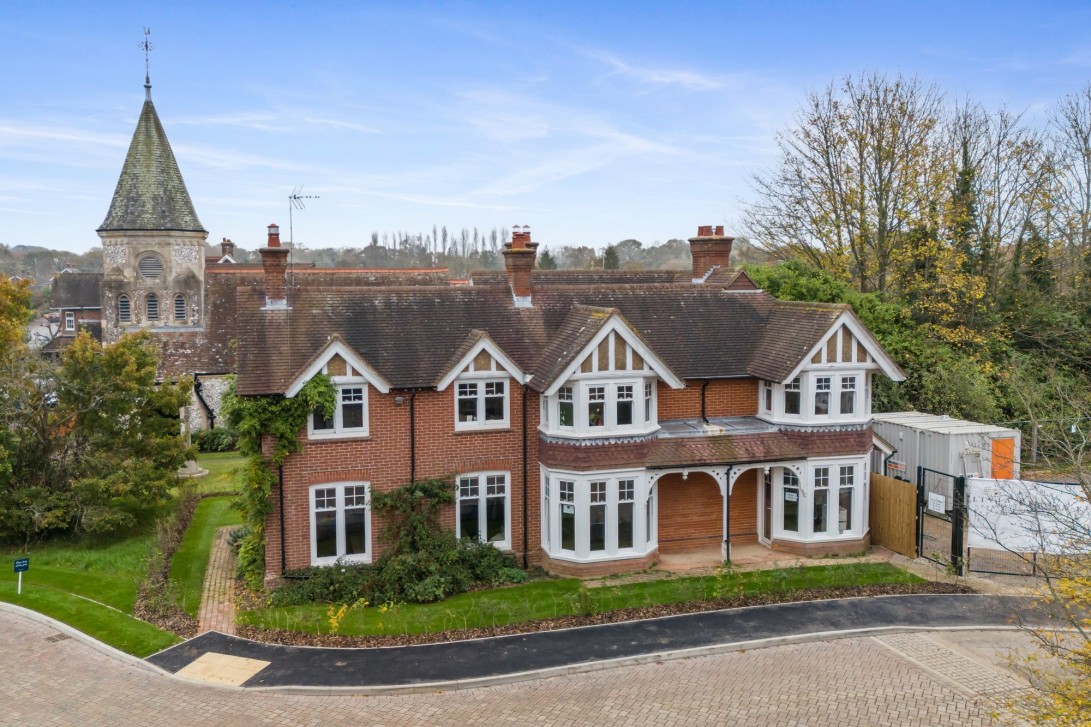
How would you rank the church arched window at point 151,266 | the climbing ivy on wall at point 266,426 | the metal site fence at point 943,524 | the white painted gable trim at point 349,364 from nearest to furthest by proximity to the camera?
the climbing ivy on wall at point 266,426 < the white painted gable trim at point 349,364 < the metal site fence at point 943,524 < the church arched window at point 151,266

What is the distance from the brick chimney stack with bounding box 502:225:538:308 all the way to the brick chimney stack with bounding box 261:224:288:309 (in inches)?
248

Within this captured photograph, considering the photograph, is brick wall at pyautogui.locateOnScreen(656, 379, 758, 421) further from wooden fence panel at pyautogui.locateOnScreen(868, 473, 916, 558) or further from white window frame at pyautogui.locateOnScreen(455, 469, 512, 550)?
white window frame at pyautogui.locateOnScreen(455, 469, 512, 550)

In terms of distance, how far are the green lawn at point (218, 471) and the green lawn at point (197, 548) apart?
1.24m

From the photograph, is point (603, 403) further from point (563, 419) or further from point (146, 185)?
point (146, 185)

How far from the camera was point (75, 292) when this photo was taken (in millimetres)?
63344

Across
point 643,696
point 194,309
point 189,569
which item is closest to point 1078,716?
point 643,696

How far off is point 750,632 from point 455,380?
30.9ft

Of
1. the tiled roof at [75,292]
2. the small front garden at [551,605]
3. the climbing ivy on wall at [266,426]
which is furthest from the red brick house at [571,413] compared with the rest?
the tiled roof at [75,292]

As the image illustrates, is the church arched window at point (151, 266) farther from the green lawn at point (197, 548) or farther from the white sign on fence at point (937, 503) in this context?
the white sign on fence at point (937, 503)

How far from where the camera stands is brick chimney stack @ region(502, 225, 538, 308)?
2386 cm

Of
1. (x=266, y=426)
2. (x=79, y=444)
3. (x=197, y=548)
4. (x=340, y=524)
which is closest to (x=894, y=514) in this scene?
(x=340, y=524)

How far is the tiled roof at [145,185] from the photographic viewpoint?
42156 mm

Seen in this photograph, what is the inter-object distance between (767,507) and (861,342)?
5.39 m

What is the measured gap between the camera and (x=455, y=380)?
69.5 feet
